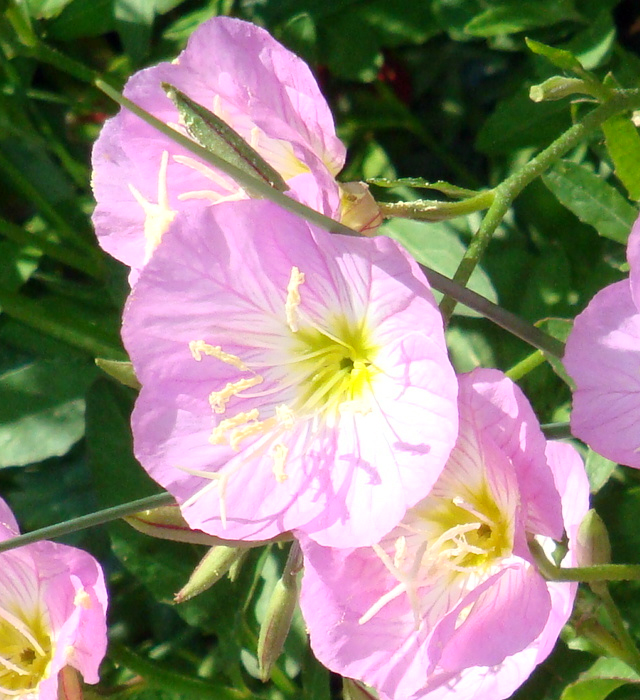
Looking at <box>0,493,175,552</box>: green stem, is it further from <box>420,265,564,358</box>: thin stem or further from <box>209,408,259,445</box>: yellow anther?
<box>420,265,564,358</box>: thin stem

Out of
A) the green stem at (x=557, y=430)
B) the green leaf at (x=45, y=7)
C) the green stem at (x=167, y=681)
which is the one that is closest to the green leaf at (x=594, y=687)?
the green stem at (x=557, y=430)

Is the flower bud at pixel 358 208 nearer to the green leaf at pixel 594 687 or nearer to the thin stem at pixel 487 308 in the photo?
the thin stem at pixel 487 308

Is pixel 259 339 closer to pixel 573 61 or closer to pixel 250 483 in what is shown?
pixel 250 483

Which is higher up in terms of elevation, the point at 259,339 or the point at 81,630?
the point at 259,339

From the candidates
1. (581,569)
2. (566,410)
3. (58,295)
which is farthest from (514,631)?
(58,295)

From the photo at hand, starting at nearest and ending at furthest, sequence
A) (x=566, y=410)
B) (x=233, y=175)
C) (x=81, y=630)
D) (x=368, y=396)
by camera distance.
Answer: (x=233, y=175) → (x=368, y=396) → (x=81, y=630) → (x=566, y=410)

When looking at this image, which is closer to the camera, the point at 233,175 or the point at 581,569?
the point at 233,175

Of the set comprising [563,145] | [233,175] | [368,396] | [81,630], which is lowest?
[81,630]

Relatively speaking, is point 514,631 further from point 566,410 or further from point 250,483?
point 566,410

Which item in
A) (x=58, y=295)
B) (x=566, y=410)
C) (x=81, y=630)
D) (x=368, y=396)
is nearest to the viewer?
(x=368, y=396)

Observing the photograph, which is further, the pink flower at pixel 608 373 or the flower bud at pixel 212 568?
the flower bud at pixel 212 568
